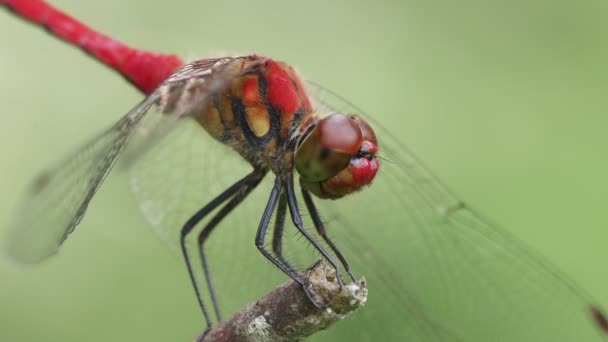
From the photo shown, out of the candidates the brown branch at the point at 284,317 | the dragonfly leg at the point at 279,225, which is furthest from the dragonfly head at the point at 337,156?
the brown branch at the point at 284,317

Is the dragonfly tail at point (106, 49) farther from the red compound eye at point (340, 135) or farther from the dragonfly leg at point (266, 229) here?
the red compound eye at point (340, 135)

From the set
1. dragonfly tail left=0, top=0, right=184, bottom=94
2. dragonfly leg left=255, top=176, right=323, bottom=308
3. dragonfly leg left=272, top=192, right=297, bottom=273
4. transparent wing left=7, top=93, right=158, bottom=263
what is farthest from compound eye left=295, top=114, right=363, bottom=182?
dragonfly tail left=0, top=0, right=184, bottom=94

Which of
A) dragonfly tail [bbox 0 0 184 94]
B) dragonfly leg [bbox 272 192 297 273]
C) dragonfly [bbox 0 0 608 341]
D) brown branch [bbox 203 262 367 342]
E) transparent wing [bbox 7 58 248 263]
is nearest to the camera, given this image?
brown branch [bbox 203 262 367 342]

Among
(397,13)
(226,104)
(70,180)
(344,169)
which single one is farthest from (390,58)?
(70,180)

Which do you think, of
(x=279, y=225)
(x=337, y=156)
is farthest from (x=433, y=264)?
(x=337, y=156)

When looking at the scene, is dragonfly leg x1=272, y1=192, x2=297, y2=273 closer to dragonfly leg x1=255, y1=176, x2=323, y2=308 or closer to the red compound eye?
dragonfly leg x1=255, y1=176, x2=323, y2=308

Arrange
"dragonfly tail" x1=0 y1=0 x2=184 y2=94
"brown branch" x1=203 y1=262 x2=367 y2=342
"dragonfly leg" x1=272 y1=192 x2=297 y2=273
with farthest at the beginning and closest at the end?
"dragonfly tail" x1=0 y1=0 x2=184 y2=94, "dragonfly leg" x1=272 y1=192 x2=297 y2=273, "brown branch" x1=203 y1=262 x2=367 y2=342

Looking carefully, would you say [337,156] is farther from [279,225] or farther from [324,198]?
[279,225]

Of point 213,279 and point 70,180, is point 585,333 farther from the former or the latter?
point 70,180
